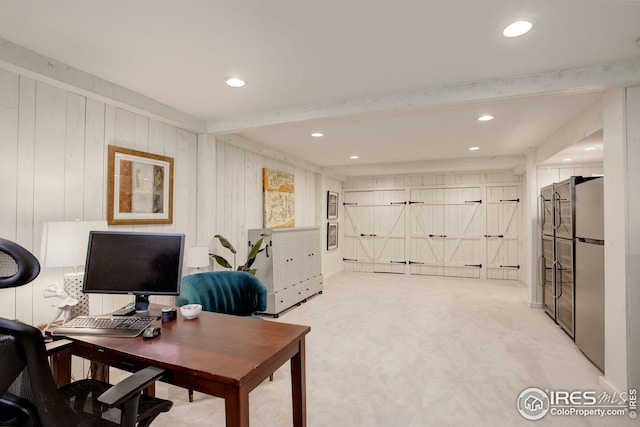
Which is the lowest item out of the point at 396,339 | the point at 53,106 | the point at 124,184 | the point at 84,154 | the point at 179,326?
the point at 396,339

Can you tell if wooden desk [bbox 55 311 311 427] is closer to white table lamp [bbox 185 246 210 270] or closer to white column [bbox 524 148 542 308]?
white table lamp [bbox 185 246 210 270]

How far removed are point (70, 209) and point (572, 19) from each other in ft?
11.6

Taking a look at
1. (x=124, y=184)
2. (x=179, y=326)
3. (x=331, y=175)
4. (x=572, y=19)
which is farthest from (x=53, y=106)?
(x=331, y=175)

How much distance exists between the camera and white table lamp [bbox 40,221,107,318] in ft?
6.50

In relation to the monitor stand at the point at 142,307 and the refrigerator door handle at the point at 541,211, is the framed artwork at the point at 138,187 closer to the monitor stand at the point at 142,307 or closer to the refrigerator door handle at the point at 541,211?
the monitor stand at the point at 142,307

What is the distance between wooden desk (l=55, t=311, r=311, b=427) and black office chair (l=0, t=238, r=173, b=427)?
6.8 inches

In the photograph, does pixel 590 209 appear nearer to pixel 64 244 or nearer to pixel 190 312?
pixel 190 312

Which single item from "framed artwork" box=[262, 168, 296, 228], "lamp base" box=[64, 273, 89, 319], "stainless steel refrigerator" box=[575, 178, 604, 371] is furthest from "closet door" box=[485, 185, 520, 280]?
"lamp base" box=[64, 273, 89, 319]

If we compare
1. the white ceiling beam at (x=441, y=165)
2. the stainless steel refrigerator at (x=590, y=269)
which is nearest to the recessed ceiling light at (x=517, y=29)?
A: the stainless steel refrigerator at (x=590, y=269)

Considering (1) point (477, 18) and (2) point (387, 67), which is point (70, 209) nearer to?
(2) point (387, 67)

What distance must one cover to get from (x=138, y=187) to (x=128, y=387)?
221cm

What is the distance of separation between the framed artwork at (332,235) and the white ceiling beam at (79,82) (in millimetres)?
4447

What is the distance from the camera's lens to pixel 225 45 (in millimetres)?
2074

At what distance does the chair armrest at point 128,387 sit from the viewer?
108 centimetres
